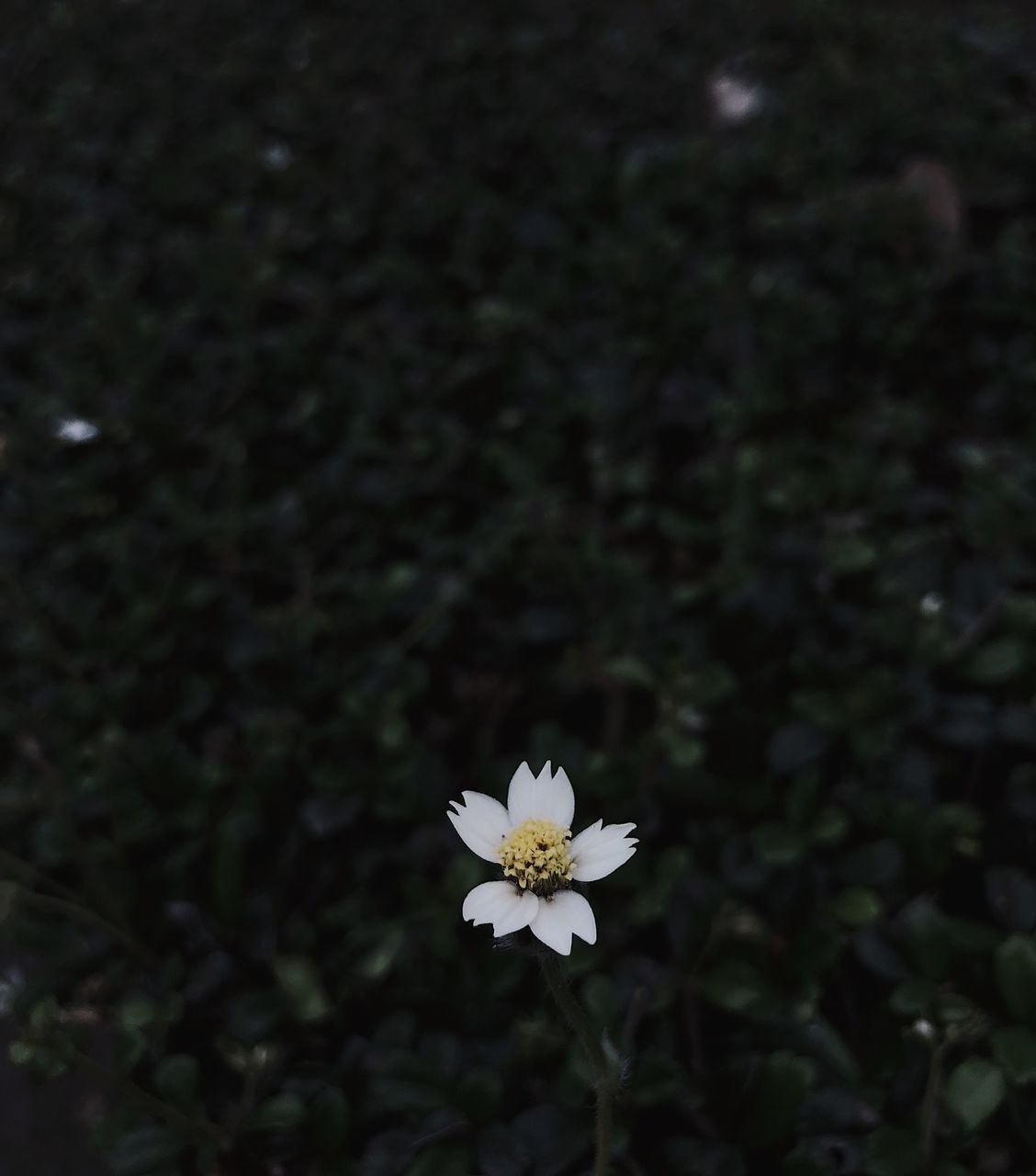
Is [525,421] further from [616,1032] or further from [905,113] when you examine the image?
[905,113]

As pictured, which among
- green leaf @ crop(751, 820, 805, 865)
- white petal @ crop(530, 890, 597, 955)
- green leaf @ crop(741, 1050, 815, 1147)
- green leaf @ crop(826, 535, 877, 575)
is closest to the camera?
white petal @ crop(530, 890, 597, 955)

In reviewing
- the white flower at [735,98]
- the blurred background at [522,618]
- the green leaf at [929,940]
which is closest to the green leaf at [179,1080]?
the blurred background at [522,618]

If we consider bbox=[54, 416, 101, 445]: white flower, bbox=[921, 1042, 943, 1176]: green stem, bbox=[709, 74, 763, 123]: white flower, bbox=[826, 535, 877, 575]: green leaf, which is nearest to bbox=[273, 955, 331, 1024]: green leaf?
bbox=[921, 1042, 943, 1176]: green stem

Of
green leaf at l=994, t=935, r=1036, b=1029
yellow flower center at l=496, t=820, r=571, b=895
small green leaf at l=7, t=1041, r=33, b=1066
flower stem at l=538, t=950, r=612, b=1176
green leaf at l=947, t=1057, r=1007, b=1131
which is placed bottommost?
green leaf at l=947, t=1057, r=1007, b=1131

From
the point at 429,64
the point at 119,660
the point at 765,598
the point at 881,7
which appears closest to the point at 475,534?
the point at 765,598

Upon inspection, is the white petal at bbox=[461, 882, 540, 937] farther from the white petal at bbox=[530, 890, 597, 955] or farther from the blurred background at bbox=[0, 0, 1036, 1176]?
the blurred background at bbox=[0, 0, 1036, 1176]

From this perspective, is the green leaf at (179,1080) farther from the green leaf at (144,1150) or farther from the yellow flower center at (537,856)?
the yellow flower center at (537,856)

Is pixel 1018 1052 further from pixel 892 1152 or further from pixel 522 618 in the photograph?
pixel 522 618
